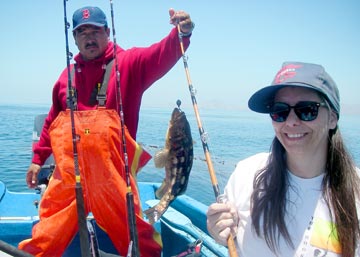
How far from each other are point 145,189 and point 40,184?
5.67 feet

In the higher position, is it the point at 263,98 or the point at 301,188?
the point at 263,98

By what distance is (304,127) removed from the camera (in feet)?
5.71

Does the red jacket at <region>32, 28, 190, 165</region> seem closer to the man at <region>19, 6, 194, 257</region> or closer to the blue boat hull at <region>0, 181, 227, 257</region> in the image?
the man at <region>19, 6, 194, 257</region>

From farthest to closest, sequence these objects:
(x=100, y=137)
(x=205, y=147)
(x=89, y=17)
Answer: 1. (x=89, y=17)
2. (x=100, y=137)
3. (x=205, y=147)

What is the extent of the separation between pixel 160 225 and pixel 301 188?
9.18 feet

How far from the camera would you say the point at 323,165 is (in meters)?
1.84

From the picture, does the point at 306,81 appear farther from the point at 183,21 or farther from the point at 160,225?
the point at 160,225

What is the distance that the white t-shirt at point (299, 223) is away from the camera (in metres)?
1.67

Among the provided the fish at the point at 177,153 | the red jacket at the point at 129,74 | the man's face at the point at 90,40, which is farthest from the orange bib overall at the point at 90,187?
the man's face at the point at 90,40

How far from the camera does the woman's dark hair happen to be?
5.42 ft

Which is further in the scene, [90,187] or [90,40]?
[90,40]

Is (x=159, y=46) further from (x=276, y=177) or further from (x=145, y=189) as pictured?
(x=145, y=189)

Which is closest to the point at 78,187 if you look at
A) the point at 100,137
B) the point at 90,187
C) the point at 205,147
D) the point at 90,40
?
the point at 90,187

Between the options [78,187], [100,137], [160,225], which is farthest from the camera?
[160,225]
